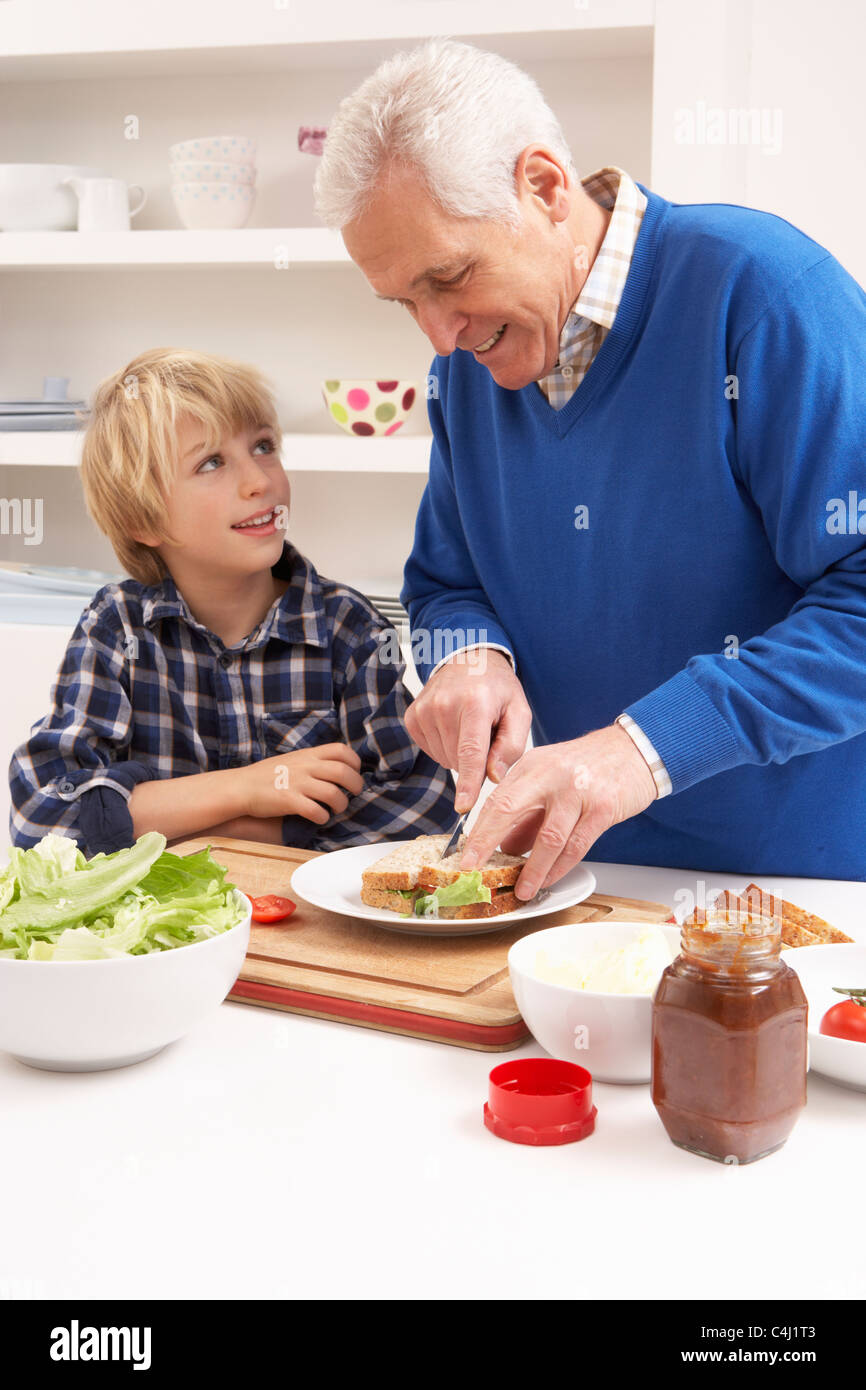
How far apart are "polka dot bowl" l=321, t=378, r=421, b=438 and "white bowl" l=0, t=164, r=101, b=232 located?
74cm

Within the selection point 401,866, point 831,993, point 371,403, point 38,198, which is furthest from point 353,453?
point 831,993

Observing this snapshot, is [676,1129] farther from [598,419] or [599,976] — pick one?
[598,419]

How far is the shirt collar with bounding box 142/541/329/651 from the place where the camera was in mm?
1811

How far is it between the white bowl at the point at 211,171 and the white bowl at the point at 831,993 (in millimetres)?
2204

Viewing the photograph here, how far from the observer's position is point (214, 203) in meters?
2.71

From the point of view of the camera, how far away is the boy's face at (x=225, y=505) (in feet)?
5.94

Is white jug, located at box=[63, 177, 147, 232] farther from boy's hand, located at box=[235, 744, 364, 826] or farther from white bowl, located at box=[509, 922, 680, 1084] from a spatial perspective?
white bowl, located at box=[509, 922, 680, 1084]

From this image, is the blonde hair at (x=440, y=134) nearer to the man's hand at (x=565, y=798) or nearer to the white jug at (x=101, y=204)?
the man's hand at (x=565, y=798)

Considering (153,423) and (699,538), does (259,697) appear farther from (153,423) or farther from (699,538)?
(699,538)

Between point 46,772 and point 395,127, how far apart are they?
935mm

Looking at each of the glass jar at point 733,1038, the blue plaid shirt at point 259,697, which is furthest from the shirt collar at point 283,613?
the glass jar at point 733,1038

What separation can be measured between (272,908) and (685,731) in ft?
1.42

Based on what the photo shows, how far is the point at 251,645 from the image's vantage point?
1822 millimetres

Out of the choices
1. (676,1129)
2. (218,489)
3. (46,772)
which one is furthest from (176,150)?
(676,1129)
